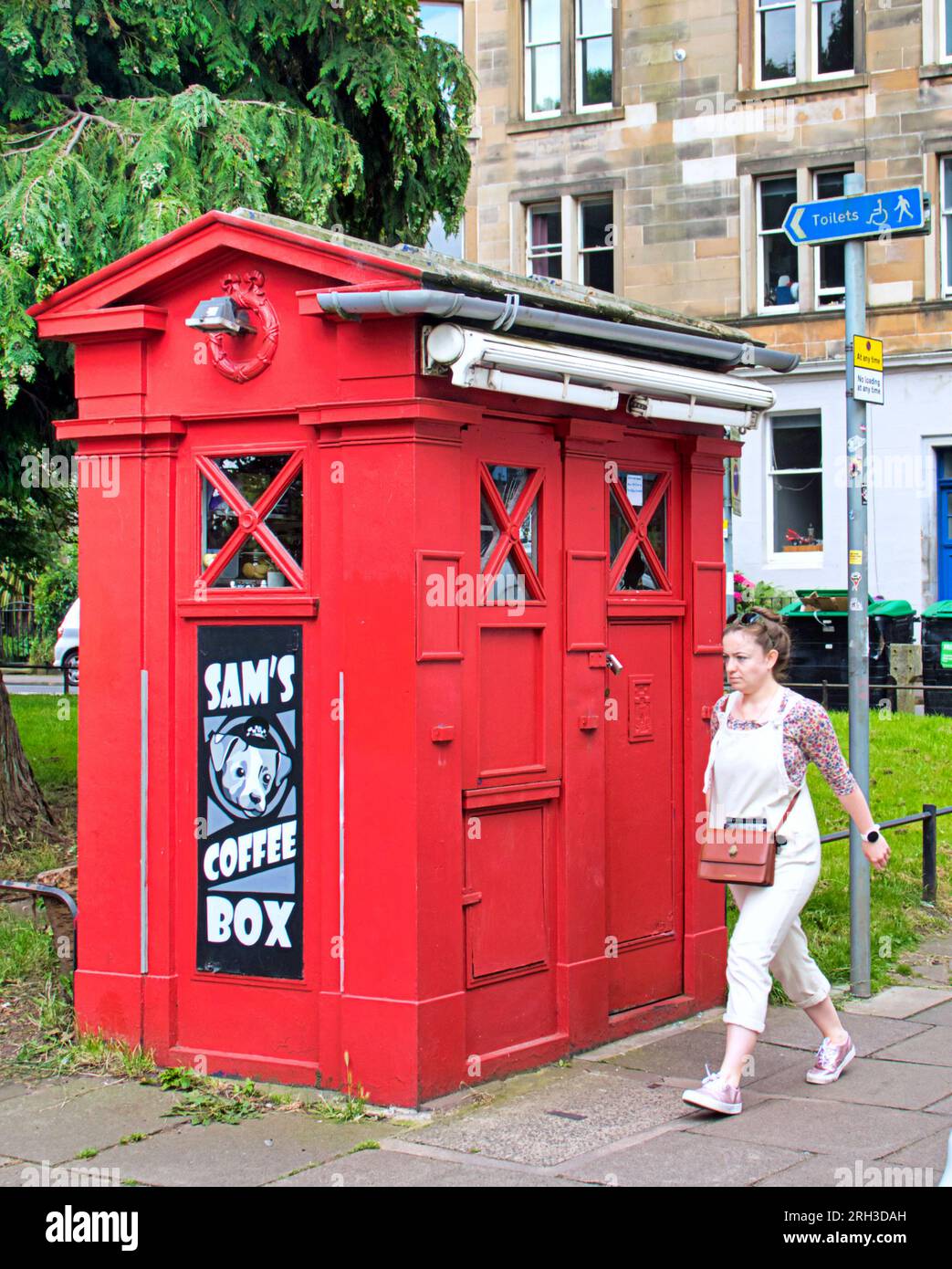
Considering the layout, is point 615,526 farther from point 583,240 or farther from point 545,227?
point 545,227

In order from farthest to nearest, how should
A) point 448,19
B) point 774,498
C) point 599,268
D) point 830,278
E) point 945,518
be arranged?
point 448,19, point 599,268, point 774,498, point 830,278, point 945,518

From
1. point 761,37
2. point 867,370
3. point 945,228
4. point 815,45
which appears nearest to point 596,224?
point 761,37

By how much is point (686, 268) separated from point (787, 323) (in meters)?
2.09

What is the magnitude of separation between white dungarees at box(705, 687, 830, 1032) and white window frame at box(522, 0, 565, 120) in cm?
2432

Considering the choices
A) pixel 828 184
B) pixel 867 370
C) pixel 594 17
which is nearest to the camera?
pixel 867 370

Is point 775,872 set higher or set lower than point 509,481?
lower

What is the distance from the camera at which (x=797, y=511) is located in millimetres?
27469

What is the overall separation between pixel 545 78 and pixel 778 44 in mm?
4236

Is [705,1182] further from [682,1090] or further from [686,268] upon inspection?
[686,268]

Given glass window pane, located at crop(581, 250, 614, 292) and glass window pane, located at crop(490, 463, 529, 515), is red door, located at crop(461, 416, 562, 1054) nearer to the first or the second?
glass window pane, located at crop(490, 463, 529, 515)

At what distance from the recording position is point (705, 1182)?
202 inches

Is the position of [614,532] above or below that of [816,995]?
above

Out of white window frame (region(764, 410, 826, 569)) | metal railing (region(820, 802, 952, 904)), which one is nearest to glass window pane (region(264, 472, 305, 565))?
metal railing (region(820, 802, 952, 904))

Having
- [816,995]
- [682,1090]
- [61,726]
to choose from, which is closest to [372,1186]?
[682,1090]
